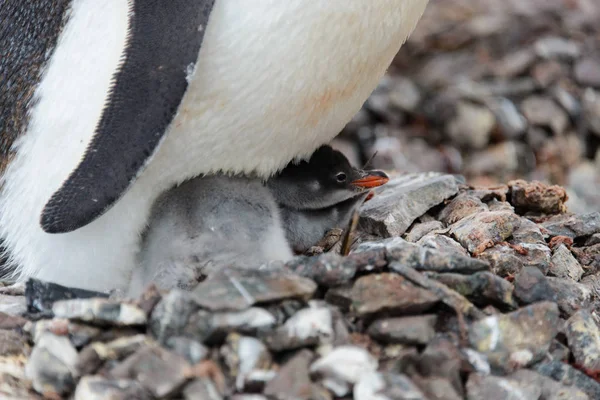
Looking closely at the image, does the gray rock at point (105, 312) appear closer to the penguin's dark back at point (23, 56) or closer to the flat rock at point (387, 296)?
the flat rock at point (387, 296)

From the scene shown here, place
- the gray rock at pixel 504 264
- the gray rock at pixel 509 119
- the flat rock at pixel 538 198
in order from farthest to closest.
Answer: the gray rock at pixel 509 119, the flat rock at pixel 538 198, the gray rock at pixel 504 264

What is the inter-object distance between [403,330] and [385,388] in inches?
6.9

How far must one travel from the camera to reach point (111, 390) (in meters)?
1.78

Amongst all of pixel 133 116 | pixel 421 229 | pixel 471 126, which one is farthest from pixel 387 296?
pixel 471 126

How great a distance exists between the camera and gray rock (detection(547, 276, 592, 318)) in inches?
90.5

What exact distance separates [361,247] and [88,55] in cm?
87

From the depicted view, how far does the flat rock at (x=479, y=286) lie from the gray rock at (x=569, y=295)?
22 cm

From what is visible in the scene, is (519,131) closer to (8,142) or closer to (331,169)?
(331,169)

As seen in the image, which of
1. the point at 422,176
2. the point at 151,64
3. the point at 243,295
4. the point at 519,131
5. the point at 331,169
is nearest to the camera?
A: the point at 243,295

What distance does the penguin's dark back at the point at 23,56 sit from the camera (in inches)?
105

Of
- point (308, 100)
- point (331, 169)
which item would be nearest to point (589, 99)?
point (331, 169)

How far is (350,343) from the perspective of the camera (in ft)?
6.35

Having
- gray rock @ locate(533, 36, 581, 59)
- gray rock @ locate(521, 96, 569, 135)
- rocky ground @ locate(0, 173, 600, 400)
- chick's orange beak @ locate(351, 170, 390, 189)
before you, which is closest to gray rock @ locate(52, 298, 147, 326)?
rocky ground @ locate(0, 173, 600, 400)

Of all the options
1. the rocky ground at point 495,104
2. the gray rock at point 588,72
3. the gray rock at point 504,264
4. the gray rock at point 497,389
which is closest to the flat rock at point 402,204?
the gray rock at point 504,264
